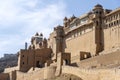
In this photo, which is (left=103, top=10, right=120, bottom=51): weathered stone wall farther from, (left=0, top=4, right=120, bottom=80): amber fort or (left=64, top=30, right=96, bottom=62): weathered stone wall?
(left=64, top=30, right=96, bottom=62): weathered stone wall

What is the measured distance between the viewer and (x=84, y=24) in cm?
6162

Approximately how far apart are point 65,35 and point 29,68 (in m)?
8.78

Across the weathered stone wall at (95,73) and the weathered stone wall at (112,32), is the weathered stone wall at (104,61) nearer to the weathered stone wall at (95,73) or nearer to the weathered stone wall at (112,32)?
the weathered stone wall at (95,73)

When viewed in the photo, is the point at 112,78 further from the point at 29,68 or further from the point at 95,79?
the point at 29,68

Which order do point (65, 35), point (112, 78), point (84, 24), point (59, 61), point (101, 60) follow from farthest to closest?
point (65, 35) → point (84, 24) → point (59, 61) → point (101, 60) → point (112, 78)

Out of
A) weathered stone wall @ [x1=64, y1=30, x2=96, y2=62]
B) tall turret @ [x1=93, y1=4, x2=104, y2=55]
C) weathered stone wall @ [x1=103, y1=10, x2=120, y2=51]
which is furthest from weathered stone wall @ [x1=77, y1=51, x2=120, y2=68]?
tall turret @ [x1=93, y1=4, x2=104, y2=55]

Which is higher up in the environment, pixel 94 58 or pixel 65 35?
pixel 65 35

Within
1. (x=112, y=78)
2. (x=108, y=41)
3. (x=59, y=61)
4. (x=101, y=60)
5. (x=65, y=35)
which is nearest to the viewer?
(x=112, y=78)

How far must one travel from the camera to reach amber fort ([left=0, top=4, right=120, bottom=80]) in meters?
45.5

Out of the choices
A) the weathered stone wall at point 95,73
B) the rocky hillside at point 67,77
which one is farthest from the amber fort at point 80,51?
the rocky hillside at point 67,77

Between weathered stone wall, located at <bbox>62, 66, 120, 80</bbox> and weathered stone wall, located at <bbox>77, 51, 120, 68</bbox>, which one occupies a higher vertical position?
weathered stone wall, located at <bbox>77, 51, 120, 68</bbox>

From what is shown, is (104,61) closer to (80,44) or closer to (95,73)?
(95,73)

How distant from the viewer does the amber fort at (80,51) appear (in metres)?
45.5

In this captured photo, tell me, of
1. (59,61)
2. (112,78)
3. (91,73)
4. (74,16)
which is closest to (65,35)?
(74,16)
